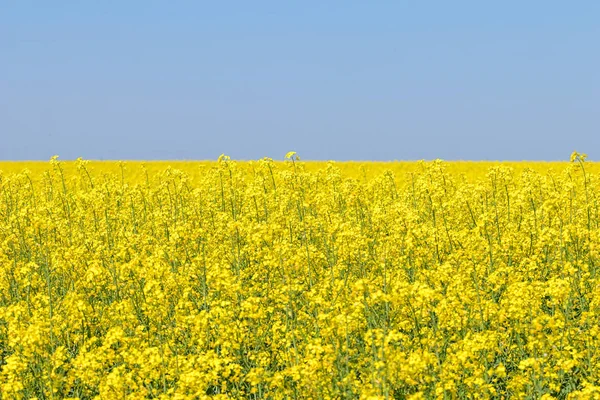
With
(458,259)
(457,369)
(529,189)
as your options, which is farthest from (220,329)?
(529,189)

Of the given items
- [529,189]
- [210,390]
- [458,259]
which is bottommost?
[210,390]

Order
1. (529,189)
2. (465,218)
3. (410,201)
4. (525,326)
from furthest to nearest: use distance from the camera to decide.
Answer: (410,201)
(465,218)
(529,189)
(525,326)

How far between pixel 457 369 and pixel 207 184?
10.4 m

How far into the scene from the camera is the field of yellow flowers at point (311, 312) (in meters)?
5.68

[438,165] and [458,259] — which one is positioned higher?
[438,165]

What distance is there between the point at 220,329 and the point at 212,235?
434 centimetres

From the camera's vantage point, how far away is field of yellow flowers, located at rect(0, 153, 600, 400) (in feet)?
18.6

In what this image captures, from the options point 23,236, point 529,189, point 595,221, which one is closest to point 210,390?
point 23,236

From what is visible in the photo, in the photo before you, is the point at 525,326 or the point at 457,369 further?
the point at 525,326

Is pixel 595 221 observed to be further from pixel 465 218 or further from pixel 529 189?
pixel 465 218

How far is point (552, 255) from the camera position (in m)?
9.52

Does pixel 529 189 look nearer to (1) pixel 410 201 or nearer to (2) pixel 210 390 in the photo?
(1) pixel 410 201

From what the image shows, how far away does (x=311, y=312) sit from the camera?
7.32 metres

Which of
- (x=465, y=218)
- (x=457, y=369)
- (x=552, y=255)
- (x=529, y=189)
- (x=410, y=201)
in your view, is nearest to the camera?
(x=457, y=369)
